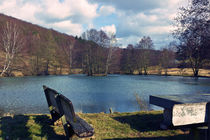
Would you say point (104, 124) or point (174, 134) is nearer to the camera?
point (174, 134)

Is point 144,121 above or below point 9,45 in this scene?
below

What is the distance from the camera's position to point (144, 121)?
276 inches

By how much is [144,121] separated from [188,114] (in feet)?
13.6

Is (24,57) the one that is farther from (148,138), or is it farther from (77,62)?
(148,138)

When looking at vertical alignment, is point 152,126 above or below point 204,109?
below

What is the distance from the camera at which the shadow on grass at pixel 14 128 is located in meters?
5.03

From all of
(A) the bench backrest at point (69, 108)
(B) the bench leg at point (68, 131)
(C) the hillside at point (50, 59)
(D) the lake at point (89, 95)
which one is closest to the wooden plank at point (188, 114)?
(A) the bench backrest at point (69, 108)

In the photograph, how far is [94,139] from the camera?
5195 mm

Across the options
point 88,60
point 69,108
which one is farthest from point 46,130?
point 88,60

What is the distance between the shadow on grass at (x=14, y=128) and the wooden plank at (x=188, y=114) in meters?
3.78

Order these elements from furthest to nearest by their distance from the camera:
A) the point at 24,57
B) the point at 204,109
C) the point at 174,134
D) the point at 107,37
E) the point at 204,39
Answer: the point at 24,57 → the point at 107,37 → the point at 204,39 → the point at 174,134 → the point at 204,109

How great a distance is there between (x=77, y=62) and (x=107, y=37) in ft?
59.3

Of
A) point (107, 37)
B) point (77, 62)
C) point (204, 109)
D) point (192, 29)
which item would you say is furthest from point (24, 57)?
point (204, 109)

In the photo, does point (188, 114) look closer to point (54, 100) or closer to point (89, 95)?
point (54, 100)
